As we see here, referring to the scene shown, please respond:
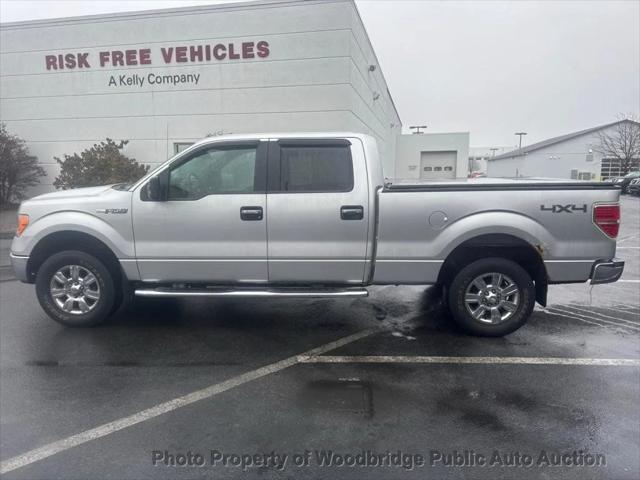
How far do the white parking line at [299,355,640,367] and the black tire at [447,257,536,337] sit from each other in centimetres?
47

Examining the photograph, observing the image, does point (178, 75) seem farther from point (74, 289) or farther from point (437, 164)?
A: point (437, 164)

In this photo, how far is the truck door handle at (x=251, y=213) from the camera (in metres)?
4.68

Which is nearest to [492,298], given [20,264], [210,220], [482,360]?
[482,360]

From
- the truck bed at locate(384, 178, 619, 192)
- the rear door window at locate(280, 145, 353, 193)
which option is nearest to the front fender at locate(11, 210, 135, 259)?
the rear door window at locate(280, 145, 353, 193)

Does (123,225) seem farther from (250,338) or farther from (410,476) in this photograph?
(410,476)

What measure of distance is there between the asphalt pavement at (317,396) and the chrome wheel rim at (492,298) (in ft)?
0.95

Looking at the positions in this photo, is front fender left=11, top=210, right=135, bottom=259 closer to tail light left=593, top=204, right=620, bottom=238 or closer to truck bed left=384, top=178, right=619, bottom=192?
truck bed left=384, top=178, right=619, bottom=192

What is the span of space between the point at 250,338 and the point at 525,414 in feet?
8.88

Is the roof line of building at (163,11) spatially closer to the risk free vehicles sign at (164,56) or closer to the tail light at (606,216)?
the risk free vehicles sign at (164,56)

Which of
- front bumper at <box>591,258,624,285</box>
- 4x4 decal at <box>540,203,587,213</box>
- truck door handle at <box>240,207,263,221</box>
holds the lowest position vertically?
front bumper at <box>591,258,624,285</box>

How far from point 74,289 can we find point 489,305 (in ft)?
14.8

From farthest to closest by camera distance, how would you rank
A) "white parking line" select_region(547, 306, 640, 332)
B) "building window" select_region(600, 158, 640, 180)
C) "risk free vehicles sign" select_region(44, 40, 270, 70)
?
"building window" select_region(600, 158, 640, 180), "risk free vehicles sign" select_region(44, 40, 270, 70), "white parking line" select_region(547, 306, 640, 332)

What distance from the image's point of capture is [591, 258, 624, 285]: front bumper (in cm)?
446

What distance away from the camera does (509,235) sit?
454 cm
